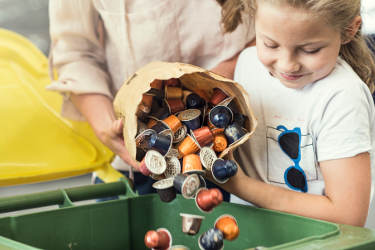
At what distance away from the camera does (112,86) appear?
52.1 inches

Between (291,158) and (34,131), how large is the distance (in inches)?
26.0

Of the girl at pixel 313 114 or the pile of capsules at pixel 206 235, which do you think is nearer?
the pile of capsules at pixel 206 235

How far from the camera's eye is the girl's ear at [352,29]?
904mm

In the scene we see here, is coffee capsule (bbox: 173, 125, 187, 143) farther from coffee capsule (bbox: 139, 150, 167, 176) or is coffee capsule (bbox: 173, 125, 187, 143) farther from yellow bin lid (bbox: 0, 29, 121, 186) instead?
yellow bin lid (bbox: 0, 29, 121, 186)

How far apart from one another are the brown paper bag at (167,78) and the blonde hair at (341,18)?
0.16m

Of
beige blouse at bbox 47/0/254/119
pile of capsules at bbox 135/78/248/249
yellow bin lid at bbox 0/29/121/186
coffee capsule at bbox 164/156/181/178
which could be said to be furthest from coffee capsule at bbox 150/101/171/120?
yellow bin lid at bbox 0/29/121/186

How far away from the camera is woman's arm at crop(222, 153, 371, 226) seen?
2.84 ft

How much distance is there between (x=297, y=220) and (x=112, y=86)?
26.4 inches

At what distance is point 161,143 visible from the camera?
847 millimetres

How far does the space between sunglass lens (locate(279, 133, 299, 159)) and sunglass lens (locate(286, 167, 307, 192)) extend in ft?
0.10

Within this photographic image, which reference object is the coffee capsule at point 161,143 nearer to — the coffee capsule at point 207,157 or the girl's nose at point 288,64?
the coffee capsule at point 207,157

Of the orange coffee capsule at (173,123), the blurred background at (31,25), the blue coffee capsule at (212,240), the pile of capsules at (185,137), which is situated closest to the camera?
the blue coffee capsule at (212,240)

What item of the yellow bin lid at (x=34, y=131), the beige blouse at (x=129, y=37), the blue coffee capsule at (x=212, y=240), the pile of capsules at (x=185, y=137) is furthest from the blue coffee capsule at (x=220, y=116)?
the yellow bin lid at (x=34, y=131)

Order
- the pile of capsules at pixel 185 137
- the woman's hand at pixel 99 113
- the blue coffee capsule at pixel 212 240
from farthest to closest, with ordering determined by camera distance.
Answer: the woman's hand at pixel 99 113 < the pile of capsules at pixel 185 137 < the blue coffee capsule at pixel 212 240
